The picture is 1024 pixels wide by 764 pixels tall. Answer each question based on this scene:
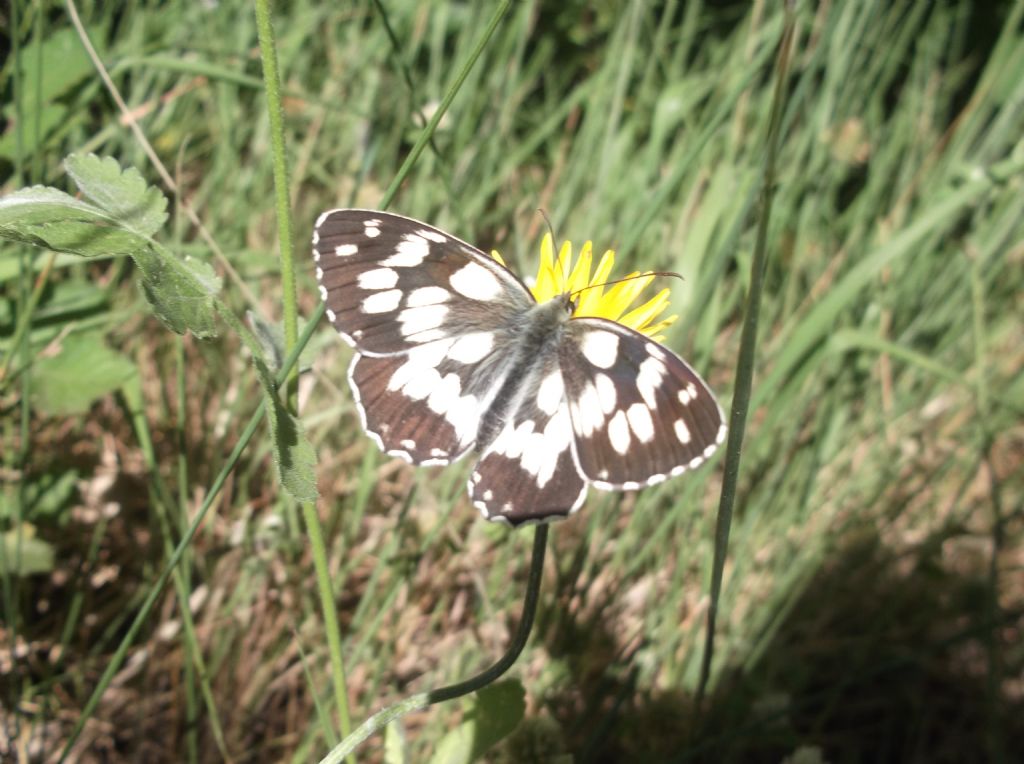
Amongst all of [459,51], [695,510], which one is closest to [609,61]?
[459,51]

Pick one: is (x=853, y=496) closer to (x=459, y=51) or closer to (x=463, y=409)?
(x=463, y=409)

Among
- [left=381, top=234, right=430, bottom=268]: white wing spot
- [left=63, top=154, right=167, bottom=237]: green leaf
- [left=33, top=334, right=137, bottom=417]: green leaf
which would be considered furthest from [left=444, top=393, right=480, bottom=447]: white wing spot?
[left=33, top=334, right=137, bottom=417]: green leaf

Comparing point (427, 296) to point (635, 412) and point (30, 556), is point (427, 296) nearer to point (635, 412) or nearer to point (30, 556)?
point (635, 412)

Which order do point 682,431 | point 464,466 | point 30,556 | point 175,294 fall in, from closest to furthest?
point 175,294 → point 682,431 → point 30,556 → point 464,466

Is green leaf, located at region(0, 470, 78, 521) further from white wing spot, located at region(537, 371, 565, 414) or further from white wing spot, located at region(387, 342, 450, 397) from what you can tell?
white wing spot, located at region(537, 371, 565, 414)

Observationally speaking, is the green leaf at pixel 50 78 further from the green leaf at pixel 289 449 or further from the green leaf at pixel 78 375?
the green leaf at pixel 289 449

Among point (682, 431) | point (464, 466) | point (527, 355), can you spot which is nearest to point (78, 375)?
point (464, 466)

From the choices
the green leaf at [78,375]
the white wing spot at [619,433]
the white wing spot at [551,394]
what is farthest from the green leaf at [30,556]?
the white wing spot at [619,433]

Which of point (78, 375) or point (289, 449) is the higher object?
point (78, 375)
